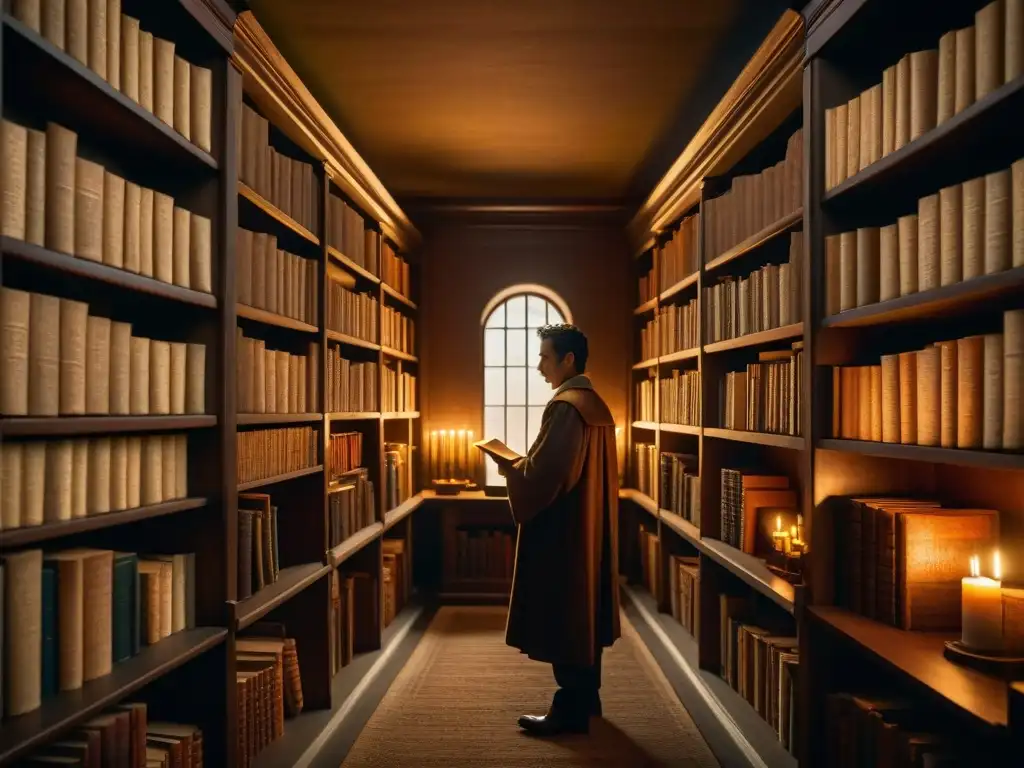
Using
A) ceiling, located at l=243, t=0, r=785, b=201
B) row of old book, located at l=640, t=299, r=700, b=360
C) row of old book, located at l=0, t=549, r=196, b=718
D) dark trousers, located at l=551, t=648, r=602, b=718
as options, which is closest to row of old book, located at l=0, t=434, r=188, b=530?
row of old book, located at l=0, t=549, r=196, b=718

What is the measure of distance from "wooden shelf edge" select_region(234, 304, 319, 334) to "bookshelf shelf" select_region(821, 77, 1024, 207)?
6.35ft

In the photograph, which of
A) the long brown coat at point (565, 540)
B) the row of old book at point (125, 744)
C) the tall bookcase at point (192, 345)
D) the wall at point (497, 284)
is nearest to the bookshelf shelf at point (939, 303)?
the long brown coat at point (565, 540)

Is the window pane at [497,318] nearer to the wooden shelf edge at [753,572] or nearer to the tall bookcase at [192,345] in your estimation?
the tall bookcase at [192,345]

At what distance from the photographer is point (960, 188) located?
5.99 ft

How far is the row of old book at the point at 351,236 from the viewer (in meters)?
3.95

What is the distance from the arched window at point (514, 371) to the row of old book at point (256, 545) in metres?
3.89

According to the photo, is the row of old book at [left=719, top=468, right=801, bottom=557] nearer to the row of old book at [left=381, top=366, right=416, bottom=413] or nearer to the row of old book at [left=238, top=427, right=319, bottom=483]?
the row of old book at [left=238, top=427, right=319, bottom=483]

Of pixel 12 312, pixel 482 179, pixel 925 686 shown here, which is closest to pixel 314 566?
pixel 12 312

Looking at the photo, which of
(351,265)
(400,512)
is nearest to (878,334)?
(351,265)

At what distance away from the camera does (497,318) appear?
695cm

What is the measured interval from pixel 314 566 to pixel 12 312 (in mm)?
2148

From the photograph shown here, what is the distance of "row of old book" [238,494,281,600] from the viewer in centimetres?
279

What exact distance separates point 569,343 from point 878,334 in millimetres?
1581

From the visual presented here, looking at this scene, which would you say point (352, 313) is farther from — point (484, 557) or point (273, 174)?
point (484, 557)
